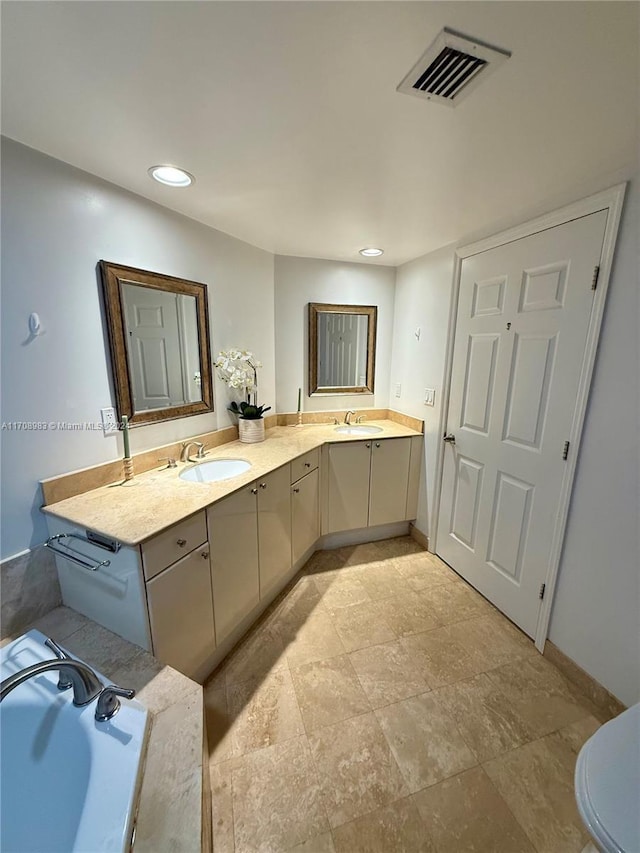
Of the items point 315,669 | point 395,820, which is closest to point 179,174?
point 315,669

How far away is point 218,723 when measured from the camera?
4.37ft

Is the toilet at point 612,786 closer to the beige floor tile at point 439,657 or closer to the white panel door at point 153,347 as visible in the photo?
the beige floor tile at point 439,657

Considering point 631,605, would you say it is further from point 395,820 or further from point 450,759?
point 395,820

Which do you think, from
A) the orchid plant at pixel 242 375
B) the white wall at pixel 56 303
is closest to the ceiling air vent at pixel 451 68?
the white wall at pixel 56 303

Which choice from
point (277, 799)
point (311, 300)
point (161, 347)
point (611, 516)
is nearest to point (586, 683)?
point (611, 516)

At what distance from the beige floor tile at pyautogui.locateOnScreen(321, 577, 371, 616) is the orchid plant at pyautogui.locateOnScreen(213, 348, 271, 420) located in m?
1.22

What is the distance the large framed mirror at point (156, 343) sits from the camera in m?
1.48

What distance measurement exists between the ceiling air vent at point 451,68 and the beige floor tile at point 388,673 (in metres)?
2.19

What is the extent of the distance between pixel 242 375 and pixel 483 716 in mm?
2063

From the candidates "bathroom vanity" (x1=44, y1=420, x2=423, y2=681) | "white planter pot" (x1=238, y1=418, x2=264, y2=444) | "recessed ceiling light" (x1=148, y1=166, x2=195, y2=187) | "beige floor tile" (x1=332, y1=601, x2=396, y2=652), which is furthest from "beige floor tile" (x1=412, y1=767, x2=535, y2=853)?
"recessed ceiling light" (x1=148, y1=166, x2=195, y2=187)

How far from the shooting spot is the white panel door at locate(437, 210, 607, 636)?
1463 millimetres

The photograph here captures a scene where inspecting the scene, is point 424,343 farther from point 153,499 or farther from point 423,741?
point 423,741

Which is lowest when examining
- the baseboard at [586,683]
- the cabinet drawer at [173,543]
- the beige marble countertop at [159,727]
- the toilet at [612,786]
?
the baseboard at [586,683]

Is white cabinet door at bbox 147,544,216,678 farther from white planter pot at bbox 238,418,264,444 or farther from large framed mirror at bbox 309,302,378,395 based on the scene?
large framed mirror at bbox 309,302,378,395
